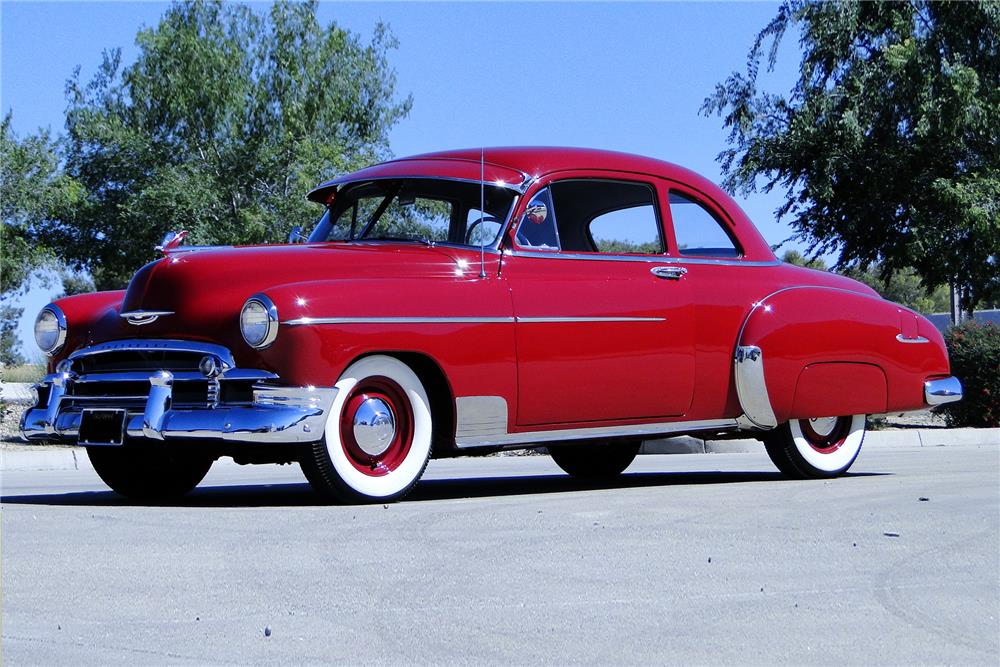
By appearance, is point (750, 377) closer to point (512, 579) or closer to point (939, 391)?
point (939, 391)

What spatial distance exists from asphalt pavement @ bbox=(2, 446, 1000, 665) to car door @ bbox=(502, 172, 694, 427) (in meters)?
0.57

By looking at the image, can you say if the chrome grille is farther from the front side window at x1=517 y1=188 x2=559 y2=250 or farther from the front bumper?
the front side window at x1=517 y1=188 x2=559 y2=250

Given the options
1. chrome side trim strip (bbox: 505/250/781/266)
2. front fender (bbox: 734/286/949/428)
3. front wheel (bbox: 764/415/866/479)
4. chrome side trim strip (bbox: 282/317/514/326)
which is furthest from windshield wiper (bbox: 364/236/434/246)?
front wheel (bbox: 764/415/866/479)

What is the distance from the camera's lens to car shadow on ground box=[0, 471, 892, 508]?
754cm

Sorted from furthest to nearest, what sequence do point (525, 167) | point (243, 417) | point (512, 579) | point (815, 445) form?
point (815, 445)
point (525, 167)
point (243, 417)
point (512, 579)

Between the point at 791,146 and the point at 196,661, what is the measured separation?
25.3 m

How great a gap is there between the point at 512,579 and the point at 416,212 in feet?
12.3

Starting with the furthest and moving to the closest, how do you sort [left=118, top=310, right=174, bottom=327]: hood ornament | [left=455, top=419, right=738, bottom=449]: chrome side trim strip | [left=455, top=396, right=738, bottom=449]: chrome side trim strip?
1. [left=455, top=419, right=738, bottom=449]: chrome side trim strip
2. [left=455, top=396, right=738, bottom=449]: chrome side trim strip
3. [left=118, top=310, right=174, bottom=327]: hood ornament

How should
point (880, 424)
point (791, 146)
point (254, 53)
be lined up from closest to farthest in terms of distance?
point (880, 424), point (791, 146), point (254, 53)

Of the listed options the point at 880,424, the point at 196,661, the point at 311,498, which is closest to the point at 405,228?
the point at 311,498

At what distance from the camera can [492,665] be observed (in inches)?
143

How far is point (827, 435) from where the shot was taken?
9.12 metres

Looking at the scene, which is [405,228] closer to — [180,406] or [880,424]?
[180,406]

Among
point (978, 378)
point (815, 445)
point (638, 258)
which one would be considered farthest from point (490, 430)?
point (978, 378)
